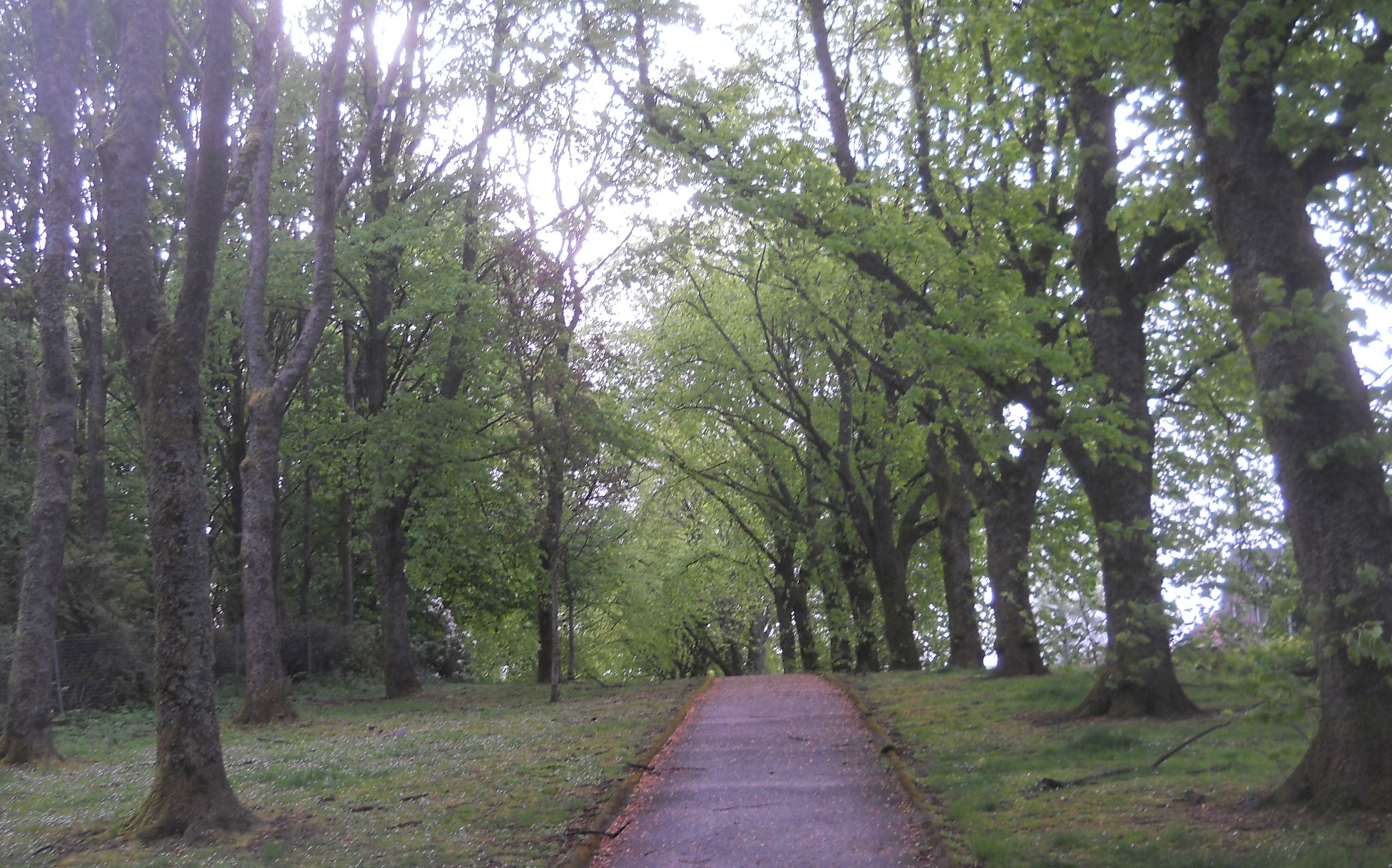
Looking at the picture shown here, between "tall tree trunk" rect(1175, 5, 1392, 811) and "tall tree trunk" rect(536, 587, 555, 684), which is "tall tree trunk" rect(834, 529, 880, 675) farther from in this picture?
"tall tree trunk" rect(1175, 5, 1392, 811)

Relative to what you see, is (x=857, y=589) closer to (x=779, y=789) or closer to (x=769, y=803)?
(x=779, y=789)

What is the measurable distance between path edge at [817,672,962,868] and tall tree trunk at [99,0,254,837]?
525 cm

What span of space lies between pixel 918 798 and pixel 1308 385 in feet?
14.9

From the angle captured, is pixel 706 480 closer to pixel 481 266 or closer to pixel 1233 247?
pixel 481 266

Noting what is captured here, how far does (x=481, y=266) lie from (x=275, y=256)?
4.53 metres

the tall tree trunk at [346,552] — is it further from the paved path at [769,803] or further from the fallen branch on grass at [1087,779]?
the fallen branch on grass at [1087,779]

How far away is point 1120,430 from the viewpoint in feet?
37.9

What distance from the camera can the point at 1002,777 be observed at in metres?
9.96

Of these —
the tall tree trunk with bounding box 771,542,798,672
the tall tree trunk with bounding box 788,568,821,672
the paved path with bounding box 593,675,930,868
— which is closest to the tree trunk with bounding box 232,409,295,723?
the paved path with bounding box 593,675,930,868

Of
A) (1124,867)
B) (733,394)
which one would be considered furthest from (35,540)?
(733,394)

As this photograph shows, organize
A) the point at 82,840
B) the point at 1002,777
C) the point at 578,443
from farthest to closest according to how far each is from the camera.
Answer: the point at 578,443 < the point at 1002,777 < the point at 82,840

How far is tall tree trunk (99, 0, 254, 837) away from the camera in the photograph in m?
8.73

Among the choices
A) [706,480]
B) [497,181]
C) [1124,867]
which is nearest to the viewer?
[1124,867]

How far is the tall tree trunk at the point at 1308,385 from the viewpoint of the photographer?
678cm
